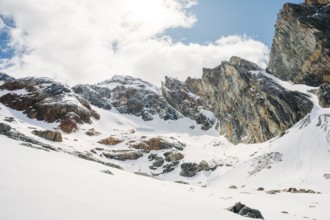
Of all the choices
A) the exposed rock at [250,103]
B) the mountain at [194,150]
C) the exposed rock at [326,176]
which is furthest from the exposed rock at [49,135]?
the exposed rock at [326,176]

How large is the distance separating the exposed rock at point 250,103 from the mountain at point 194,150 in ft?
1.19

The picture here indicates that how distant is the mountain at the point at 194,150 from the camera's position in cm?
1263

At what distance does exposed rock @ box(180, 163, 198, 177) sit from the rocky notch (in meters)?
21.3

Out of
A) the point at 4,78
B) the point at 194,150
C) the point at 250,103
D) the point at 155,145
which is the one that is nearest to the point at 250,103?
the point at 250,103

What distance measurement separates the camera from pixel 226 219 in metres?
13.2

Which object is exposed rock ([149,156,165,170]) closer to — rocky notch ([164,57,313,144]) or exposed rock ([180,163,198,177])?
exposed rock ([180,163,198,177])

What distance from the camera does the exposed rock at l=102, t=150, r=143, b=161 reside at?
117 meters

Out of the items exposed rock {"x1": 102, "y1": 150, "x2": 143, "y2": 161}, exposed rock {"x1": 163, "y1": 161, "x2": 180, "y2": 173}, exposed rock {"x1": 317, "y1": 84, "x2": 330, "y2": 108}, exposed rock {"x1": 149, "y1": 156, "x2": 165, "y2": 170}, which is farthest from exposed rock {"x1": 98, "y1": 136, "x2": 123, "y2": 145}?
exposed rock {"x1": 317, "y1": 84, "x2": 330, "y2": 108}

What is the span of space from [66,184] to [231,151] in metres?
103

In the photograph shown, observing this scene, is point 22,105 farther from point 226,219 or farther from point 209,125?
point 226,219

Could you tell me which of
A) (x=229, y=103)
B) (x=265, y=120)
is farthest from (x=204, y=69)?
(x=265, y=120)

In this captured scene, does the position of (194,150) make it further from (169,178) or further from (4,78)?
(4,78)

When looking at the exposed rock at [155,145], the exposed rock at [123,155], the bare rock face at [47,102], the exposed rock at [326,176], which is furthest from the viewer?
the bare rock face at [47,102]

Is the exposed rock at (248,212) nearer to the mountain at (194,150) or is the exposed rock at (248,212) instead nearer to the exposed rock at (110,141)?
the mountain at (194,150)
